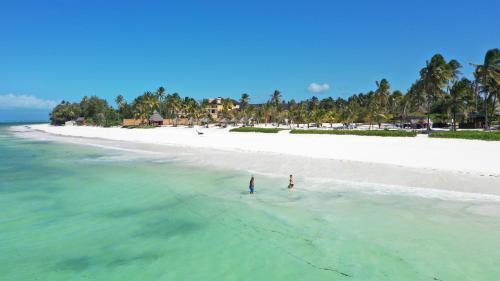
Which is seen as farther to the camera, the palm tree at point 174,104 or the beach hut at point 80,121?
the beach hut at point 80,121

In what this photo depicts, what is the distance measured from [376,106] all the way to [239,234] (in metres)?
61.5

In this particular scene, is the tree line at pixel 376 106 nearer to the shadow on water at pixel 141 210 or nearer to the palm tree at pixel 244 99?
the palm tree at pixel 244 99

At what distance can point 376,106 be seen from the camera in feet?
229

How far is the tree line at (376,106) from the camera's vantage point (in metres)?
53.6

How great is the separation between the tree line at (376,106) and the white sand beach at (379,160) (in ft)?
61.4

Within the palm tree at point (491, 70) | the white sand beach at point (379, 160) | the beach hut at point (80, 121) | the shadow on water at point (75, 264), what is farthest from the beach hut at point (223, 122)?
the shadow on water at point (75, 264)

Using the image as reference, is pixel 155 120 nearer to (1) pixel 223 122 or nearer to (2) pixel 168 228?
(1) pixel 223 122

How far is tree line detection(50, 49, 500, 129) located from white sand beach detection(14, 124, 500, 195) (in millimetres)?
18710

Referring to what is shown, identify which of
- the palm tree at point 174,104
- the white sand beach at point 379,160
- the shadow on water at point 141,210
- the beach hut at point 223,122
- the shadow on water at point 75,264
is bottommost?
the shadow on water at point 75,264

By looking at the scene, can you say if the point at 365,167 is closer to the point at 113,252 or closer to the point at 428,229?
the point at 428,229

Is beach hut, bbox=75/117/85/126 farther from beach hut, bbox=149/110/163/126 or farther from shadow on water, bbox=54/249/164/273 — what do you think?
shadow on water, bbox=54/249/164/273

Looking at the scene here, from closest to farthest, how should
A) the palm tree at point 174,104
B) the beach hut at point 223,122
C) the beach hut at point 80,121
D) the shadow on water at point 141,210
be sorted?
the shadow on water at point 141,210 → the beach hut at point 223,122 → the palm tree at point 174,104 → the beach hut at point 80,121

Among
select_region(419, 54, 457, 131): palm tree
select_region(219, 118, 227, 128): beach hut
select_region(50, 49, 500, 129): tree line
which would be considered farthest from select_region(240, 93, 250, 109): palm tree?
select_region(419, 54, 457, 131): palm tree

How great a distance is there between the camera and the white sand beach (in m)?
22.5
